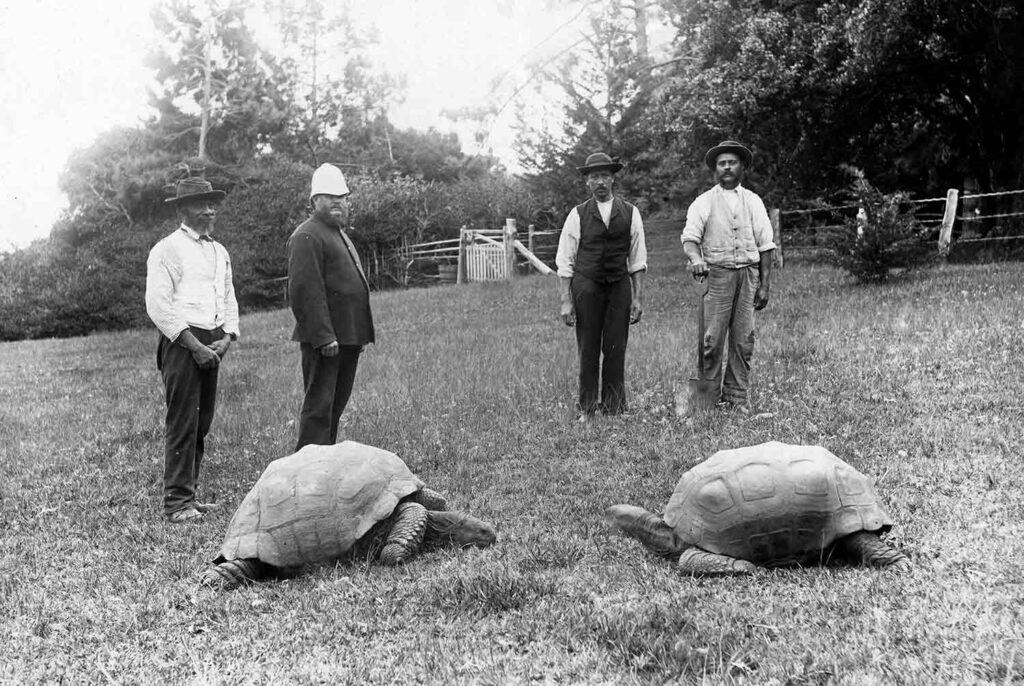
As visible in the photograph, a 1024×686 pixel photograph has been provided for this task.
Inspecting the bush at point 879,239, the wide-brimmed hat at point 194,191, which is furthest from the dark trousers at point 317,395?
the bush at point 879,239

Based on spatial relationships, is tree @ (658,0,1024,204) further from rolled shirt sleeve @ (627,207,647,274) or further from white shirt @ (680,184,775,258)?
rolled shirt sleeve @ (627,207,647,274)

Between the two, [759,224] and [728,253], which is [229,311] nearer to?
[728,253]

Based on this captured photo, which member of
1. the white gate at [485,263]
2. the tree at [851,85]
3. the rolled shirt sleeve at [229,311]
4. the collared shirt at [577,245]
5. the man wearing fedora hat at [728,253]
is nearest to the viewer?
the rolled shirt sleeve at [229,311]

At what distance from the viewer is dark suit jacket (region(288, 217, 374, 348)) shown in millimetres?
6715

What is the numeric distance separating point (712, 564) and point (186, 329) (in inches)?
168

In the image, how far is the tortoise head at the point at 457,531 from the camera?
17.3ft

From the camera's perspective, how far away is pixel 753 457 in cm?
477

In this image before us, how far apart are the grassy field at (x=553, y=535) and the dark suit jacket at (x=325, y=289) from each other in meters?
1.46

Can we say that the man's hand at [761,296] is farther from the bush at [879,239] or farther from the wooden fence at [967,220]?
the wooden fence at [967,220]

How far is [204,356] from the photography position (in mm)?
6527

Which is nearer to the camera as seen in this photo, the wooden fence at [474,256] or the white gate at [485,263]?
the wooden fence at [474,256]

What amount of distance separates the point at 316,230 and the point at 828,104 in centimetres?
1623

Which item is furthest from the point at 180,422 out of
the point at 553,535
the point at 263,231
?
the point at 263,231

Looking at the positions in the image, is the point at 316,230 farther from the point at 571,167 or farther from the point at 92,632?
the point at 571,167
